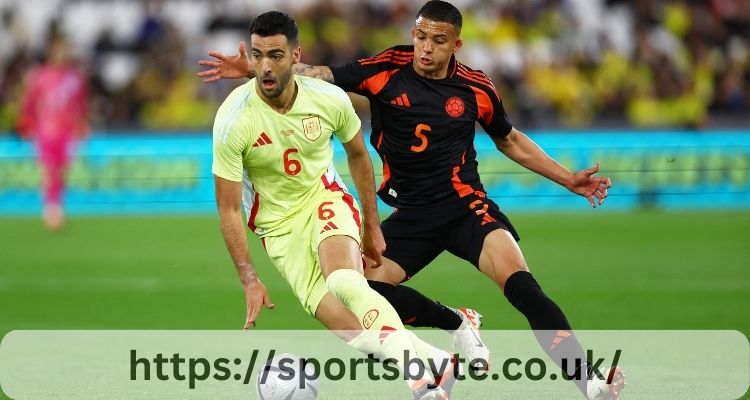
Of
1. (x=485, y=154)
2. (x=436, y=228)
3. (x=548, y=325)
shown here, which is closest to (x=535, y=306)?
(x=548, y=325)

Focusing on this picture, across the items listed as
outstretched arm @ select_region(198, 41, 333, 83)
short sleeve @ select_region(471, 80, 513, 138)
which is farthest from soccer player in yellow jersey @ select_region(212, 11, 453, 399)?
short sleeve @ select_region(471, 80, 513, 138)

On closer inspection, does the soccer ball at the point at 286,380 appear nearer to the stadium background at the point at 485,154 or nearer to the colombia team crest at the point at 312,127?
the colombia team crest at the point at 312,127

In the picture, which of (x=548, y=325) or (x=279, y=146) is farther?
(x=279, y=146)

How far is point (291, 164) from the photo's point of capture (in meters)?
6.80

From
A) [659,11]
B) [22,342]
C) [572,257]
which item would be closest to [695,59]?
[659,11]

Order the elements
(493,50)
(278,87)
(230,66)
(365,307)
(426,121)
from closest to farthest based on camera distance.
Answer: (365,307) → (278,87) → (230,66) → (426,121) → (493,50)

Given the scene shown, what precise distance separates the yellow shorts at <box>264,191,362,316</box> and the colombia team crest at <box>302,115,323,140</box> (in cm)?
35

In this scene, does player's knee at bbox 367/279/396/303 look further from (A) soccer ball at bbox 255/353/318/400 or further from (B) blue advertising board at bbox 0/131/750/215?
(B) blue advertising board at bbox 0/131/750/215

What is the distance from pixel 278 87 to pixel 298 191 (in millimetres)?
615

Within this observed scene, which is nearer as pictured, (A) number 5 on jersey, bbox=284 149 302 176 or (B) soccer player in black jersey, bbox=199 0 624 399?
(A) number 5 on jersey, bbox=284 149 302 176

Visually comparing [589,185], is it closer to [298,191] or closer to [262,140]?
[298,191]

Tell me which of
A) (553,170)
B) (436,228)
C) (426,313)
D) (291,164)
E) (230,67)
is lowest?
(426,313)

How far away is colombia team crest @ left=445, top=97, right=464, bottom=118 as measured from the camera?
24.5 feet

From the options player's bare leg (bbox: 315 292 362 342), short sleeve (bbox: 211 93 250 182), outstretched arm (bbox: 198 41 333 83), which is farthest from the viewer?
outstretched arm (bbox: 198 41 333 83)
